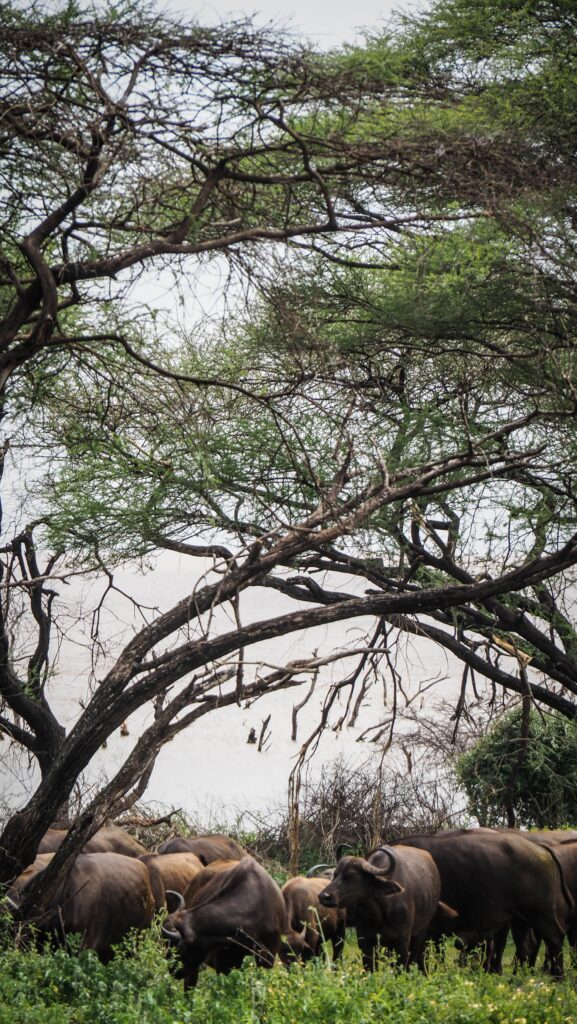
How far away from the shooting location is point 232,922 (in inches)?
276

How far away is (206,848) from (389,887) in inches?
102

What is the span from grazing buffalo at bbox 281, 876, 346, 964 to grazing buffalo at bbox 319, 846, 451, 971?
39 centimetres

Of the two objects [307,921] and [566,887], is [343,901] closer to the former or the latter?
[307,921]

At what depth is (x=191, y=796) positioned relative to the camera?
21.0 metres

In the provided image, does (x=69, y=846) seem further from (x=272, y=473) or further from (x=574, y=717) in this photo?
(x=574, y=717)

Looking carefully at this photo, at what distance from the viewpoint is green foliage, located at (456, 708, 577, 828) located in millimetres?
13789

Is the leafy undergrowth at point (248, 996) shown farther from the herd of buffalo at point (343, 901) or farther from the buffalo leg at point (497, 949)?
the buffalo leg at point (497, 949)

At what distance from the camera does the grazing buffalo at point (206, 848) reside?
9633 millimetres

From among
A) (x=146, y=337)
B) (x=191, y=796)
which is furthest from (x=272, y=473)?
(x=191, y=796)

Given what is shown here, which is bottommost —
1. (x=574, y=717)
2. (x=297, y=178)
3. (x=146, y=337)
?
(x=574, y=717)

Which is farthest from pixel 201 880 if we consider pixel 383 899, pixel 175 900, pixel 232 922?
pixel 383 899

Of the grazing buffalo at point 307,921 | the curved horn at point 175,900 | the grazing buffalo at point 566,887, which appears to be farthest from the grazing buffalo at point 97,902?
the grazing buffalo at point 566,887

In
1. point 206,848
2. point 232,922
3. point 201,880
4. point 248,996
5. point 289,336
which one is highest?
point 289,336

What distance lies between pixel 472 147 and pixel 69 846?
5166 millimetres
